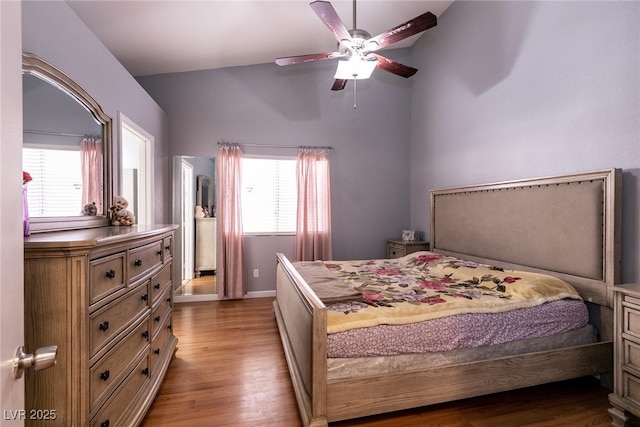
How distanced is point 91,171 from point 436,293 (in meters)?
2.61

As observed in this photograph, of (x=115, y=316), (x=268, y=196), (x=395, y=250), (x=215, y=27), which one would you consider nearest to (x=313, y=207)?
(x=268, y=196)

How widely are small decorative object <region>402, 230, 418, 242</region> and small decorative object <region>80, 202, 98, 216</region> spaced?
3.61 meters

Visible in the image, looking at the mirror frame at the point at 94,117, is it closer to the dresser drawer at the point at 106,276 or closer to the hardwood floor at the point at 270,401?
the dresser drawer at the point at 106,276

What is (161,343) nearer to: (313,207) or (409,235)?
(313,207)

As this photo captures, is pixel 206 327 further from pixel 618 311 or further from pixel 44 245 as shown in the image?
pixel 618 311

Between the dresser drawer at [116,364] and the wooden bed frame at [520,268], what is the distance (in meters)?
0.93

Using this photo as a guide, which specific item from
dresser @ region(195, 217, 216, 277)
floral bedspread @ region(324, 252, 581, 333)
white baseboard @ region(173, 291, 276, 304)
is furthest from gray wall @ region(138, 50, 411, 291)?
floral bedspread @ region(324, 252, 581, 333)

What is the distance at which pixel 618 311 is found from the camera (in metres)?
1.76

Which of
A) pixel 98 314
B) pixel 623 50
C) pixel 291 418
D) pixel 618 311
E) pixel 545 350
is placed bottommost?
pixel 291 418

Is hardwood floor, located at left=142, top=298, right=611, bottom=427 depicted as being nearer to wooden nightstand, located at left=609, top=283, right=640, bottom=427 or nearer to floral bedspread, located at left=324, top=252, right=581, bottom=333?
wooden nightstand, located at left=609, top=283, right=640, bottom=427

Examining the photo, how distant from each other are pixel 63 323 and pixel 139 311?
0.63 meters

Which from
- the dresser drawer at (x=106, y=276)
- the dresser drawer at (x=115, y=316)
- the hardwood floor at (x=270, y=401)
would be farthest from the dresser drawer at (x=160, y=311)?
the dresser drawer at (x=106, y=276)

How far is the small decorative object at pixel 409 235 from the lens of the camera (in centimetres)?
423

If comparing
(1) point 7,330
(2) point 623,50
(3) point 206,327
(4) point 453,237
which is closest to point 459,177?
(4) point 453,237
